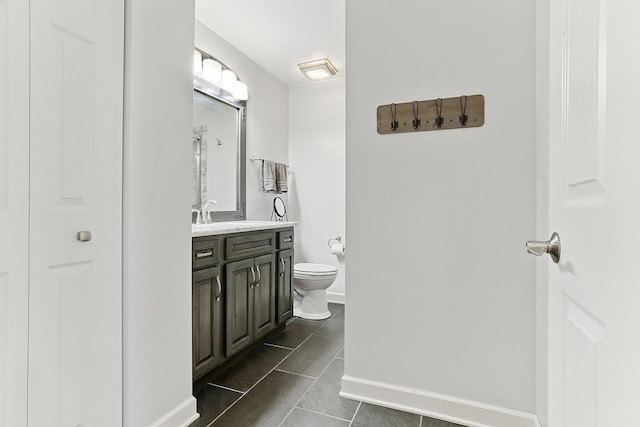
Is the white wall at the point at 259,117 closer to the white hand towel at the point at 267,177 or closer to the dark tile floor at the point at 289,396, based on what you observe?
the white hand towel at the point at 267,177

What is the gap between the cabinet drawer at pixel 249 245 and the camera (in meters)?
2.20

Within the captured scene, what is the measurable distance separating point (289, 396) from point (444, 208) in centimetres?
130

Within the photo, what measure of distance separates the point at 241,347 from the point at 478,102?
6.52 feet

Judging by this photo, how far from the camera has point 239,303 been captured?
2.27 m

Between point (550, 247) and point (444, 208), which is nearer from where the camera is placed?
point (550, 247)

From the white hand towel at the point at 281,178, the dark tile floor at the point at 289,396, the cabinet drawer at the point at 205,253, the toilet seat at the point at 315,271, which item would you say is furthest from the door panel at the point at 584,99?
the white hand towel at the point at 281,178

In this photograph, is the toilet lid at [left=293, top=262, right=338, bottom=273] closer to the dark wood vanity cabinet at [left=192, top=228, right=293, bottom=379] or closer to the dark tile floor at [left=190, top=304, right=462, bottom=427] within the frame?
the dark wood vanity cabinet at [left=192, top=228, right=293, bottom=379]

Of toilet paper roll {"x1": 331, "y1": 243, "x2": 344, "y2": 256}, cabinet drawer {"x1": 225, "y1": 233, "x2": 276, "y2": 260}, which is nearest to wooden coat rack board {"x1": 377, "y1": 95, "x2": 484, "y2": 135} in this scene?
cabinet drawer {"x1": 225, "y1": 233, "x2": 276, "y2": 260}

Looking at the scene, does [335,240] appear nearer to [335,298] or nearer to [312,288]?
[335,298]

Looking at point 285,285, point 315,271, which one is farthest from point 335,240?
point 285,285

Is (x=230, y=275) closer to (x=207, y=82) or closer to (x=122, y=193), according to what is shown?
(x=122, y=193)

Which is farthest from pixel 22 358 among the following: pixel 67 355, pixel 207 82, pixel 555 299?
pixel 207 82

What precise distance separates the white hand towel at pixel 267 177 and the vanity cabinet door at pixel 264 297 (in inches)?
42.3

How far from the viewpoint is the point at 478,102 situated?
1.67 meters
